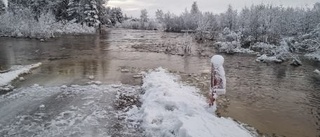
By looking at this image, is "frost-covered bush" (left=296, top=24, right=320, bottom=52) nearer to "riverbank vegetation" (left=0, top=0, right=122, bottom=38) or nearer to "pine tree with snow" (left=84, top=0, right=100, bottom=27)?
"riverbank vegetation" (left=0, top=0, right=122, bottom=38)

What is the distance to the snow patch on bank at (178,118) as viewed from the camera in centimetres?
568

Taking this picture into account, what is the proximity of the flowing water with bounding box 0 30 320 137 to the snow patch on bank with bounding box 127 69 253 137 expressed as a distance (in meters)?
0.89

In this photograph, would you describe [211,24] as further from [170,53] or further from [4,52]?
[4,52]

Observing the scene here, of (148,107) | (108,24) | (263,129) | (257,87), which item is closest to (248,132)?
(263,129)

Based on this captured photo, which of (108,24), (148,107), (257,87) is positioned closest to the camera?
(148,107)

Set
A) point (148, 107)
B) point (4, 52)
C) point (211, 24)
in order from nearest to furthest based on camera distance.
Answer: point (148, 107), point (4, 52), point (211, 24)

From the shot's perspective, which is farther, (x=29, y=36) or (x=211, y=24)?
(x=211, y=24)

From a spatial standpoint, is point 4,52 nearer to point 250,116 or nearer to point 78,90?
point 78,90

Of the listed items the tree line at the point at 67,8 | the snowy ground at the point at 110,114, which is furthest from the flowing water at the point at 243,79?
the tree line at the point at 67,8

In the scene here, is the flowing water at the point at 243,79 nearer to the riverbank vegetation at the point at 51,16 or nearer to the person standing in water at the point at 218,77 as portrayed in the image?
the person standing in water at the point at 218,77

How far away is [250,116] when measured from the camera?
7.52 metres

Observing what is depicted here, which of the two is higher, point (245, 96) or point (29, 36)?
point (29, 36)

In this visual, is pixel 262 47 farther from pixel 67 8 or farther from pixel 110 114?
pixel 67 8

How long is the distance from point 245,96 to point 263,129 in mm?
2953
